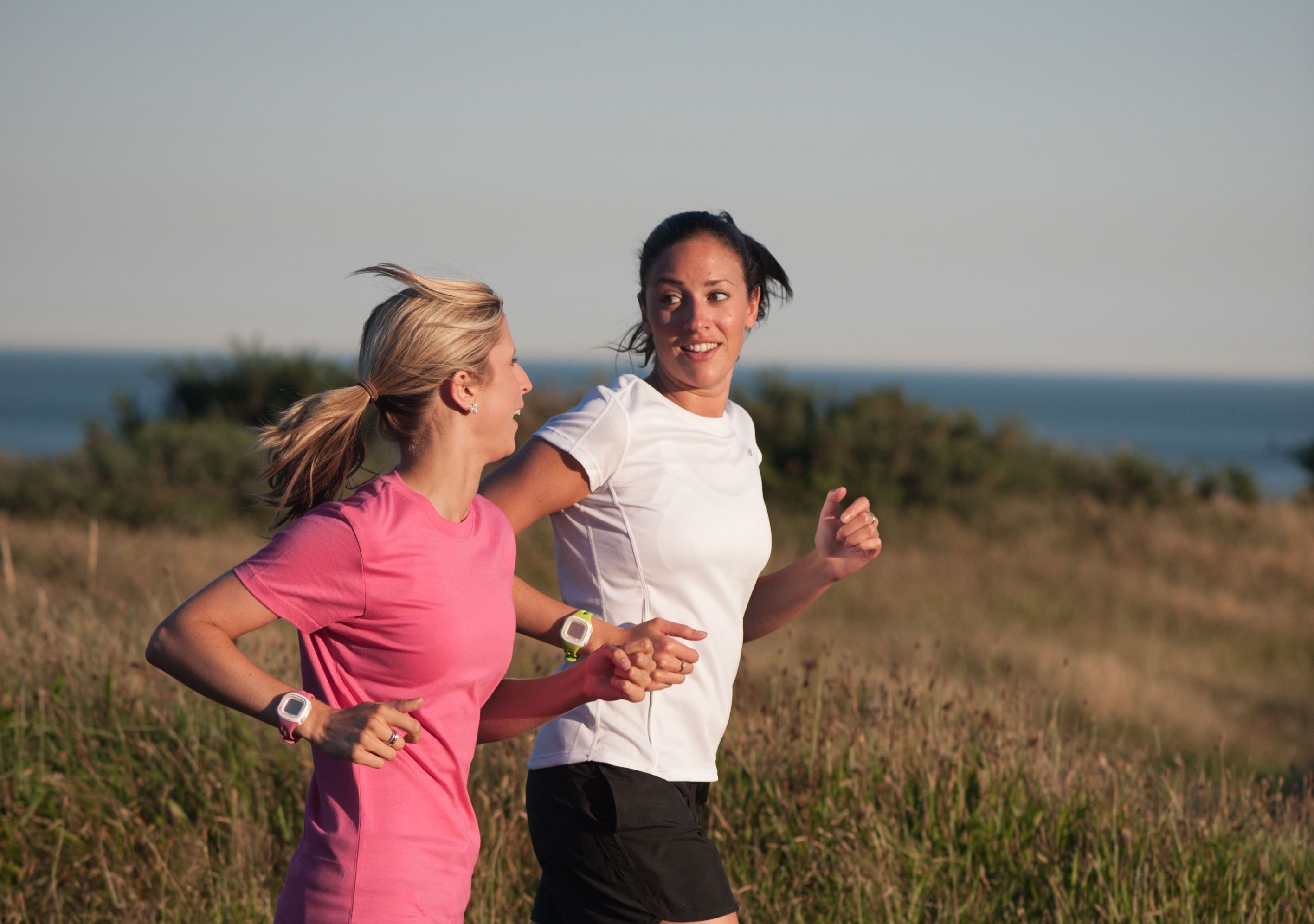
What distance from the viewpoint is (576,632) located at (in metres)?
2.55

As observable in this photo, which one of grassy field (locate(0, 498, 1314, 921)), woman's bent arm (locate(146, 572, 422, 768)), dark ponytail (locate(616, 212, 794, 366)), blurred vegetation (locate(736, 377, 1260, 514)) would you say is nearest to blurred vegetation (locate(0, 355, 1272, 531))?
blurred vegetation (locate(736, 377, 1260, 514))

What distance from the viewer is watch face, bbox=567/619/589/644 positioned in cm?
254

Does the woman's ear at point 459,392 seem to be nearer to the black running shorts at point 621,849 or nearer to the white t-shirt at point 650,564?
the white t-shirt at point 650,564

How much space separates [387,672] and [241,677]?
30cm

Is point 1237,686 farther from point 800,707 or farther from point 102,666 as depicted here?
point 102,666

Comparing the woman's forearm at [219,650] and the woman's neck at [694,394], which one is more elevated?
the woman's neck at [694,394]

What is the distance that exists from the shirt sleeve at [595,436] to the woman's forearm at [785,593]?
77 cm

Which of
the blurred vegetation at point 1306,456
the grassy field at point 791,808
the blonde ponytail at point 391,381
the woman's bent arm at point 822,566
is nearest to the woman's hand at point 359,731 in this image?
the blonde ponytail at point 391,381

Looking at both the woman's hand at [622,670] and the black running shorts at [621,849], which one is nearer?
the woman's hand at [622,670]

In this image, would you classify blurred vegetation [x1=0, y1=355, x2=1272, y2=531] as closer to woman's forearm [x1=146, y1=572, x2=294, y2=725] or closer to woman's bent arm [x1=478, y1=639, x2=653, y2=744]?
woman's bent arm [x1=478, y1=639, x2=653, y2=744]

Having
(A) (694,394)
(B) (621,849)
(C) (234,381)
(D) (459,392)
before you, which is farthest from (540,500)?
(C) (234,381)

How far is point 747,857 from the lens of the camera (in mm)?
4004

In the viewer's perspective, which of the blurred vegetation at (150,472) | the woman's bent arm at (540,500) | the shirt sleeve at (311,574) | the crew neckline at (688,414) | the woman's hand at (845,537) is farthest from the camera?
the blurred vegetation at (150,472)

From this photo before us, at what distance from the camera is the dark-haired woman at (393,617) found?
2.01m
